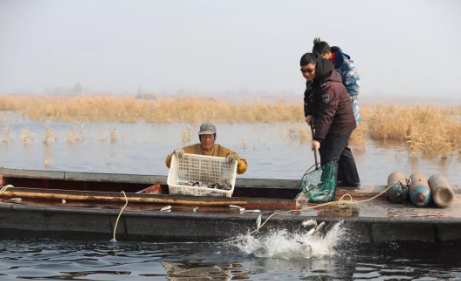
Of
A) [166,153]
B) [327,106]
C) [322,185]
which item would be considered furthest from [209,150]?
[166,153]

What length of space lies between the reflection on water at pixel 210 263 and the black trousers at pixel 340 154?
56.0 inches

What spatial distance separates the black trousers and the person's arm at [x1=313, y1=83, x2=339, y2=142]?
1.14 feet

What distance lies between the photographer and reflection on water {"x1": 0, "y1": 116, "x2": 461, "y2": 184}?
1589cm

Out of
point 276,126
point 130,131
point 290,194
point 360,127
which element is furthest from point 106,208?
point 276,126

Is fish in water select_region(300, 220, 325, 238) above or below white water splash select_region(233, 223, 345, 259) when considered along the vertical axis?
above

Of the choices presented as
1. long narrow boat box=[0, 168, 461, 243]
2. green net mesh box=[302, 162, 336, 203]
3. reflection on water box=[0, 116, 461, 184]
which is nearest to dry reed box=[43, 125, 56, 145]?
reflection on water box=[0, 116, 461, 184]

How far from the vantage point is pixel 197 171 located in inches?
362

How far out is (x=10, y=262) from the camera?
308 inches

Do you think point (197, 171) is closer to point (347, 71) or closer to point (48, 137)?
point (347, 71)

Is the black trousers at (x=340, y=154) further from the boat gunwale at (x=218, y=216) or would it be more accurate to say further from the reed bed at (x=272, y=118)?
the reed bed at (x=272, y=118)

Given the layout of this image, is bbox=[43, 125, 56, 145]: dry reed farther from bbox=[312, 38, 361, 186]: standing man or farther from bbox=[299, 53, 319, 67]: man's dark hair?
bbox=[299, 53, 319, 67]: man's dark hair

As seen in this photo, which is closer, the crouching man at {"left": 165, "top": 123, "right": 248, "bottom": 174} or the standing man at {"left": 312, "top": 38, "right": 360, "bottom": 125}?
the crouching man at {"left": 165, "top": 123, "right": 248, "bottom": 174}

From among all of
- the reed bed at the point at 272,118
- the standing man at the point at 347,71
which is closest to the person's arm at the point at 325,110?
the standing man at the point at 347,71

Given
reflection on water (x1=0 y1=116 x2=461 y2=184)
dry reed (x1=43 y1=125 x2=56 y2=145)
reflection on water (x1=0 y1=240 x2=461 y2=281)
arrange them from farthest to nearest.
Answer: dry reed (x1=43 y1=125 x2=56 y2=145), reflection on water (x1=0 y1=116 x2=461 y2=184), reflection on water (x1=0 y1=240 x2=461 y2=281)
